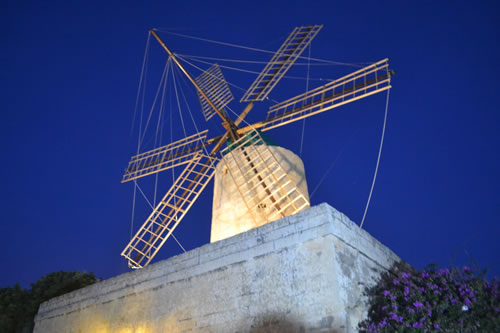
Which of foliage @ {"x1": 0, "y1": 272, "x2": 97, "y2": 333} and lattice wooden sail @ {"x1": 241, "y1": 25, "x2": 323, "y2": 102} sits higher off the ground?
lattice wooden sail @ {"x1": 241, "y1": 25, "x2": 323, "y2": 102}

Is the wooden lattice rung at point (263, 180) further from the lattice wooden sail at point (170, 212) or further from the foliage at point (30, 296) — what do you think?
the foliage at point (30, 296)

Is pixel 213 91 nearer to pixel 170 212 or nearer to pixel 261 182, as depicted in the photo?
pixel 170 212

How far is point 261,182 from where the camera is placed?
698cm

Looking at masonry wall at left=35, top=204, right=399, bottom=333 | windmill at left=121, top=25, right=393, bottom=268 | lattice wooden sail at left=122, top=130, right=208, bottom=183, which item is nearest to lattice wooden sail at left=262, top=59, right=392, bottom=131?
windmill at left=121, top=25, right=393, bottom=268

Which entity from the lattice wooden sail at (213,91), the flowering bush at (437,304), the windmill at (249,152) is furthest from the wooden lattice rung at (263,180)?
the lattice wooden sail at (213,91)

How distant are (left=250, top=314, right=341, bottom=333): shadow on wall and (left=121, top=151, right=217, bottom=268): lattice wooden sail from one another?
4.16m

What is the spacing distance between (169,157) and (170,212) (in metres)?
1.69

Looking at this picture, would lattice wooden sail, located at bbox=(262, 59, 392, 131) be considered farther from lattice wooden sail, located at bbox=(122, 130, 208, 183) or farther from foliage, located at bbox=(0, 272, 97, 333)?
foliage, located at bbox=(0, 272, 97, 333)

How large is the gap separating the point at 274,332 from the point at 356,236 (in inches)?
60.6

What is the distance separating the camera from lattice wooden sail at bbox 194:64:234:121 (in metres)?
9.84

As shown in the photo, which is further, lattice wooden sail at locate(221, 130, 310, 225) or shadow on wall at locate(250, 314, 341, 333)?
lattice wooden sail at locate(221, 130, 310, 225)

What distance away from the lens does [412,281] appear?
495 cm

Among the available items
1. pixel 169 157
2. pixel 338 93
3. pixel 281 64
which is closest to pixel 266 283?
pixel 338 93

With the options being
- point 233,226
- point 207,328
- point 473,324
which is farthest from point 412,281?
point 233,226
